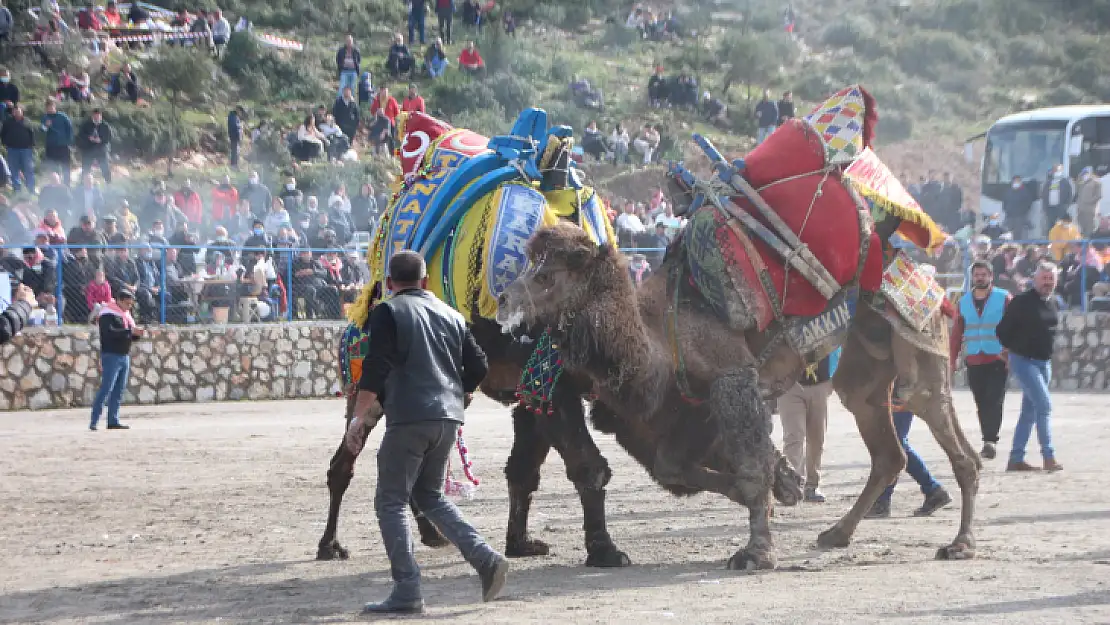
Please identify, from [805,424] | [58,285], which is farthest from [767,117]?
[805,424]

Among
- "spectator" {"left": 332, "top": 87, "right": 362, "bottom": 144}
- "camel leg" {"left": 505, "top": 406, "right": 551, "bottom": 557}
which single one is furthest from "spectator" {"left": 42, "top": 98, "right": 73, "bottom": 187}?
"camel leg" {"left": 505, "top": 406, "right": 551, "bottom": 557}

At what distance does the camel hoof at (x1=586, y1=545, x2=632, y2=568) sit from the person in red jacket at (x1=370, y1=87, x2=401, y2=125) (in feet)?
71.7

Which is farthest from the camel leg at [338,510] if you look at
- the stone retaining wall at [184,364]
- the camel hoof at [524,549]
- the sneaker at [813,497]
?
the stone retaining wall at [184,364]

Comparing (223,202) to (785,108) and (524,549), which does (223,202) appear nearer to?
(524,549)

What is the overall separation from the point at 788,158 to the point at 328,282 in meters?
13.3

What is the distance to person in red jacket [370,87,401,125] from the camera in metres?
29.5

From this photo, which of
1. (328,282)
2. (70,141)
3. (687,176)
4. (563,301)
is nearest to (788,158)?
(687,176)

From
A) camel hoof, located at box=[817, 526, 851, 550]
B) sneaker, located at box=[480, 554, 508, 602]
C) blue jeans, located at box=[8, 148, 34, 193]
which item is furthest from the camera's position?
blue jeans, located at box=[8, 148, 34, 193]

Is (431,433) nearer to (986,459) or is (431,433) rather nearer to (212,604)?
(212,604)

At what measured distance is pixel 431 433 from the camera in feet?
22.3

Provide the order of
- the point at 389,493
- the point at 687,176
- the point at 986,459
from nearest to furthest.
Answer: the point at 389,493 → the point at 687,176 → the point at 986,459

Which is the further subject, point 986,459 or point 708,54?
point 708,54

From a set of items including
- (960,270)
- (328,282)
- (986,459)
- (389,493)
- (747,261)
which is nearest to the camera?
(389,493)

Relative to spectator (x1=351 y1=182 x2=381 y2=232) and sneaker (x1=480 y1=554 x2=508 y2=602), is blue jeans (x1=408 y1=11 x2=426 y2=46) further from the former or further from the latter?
sneaker (x1=480 y1=554 x2=508 y2=602)
